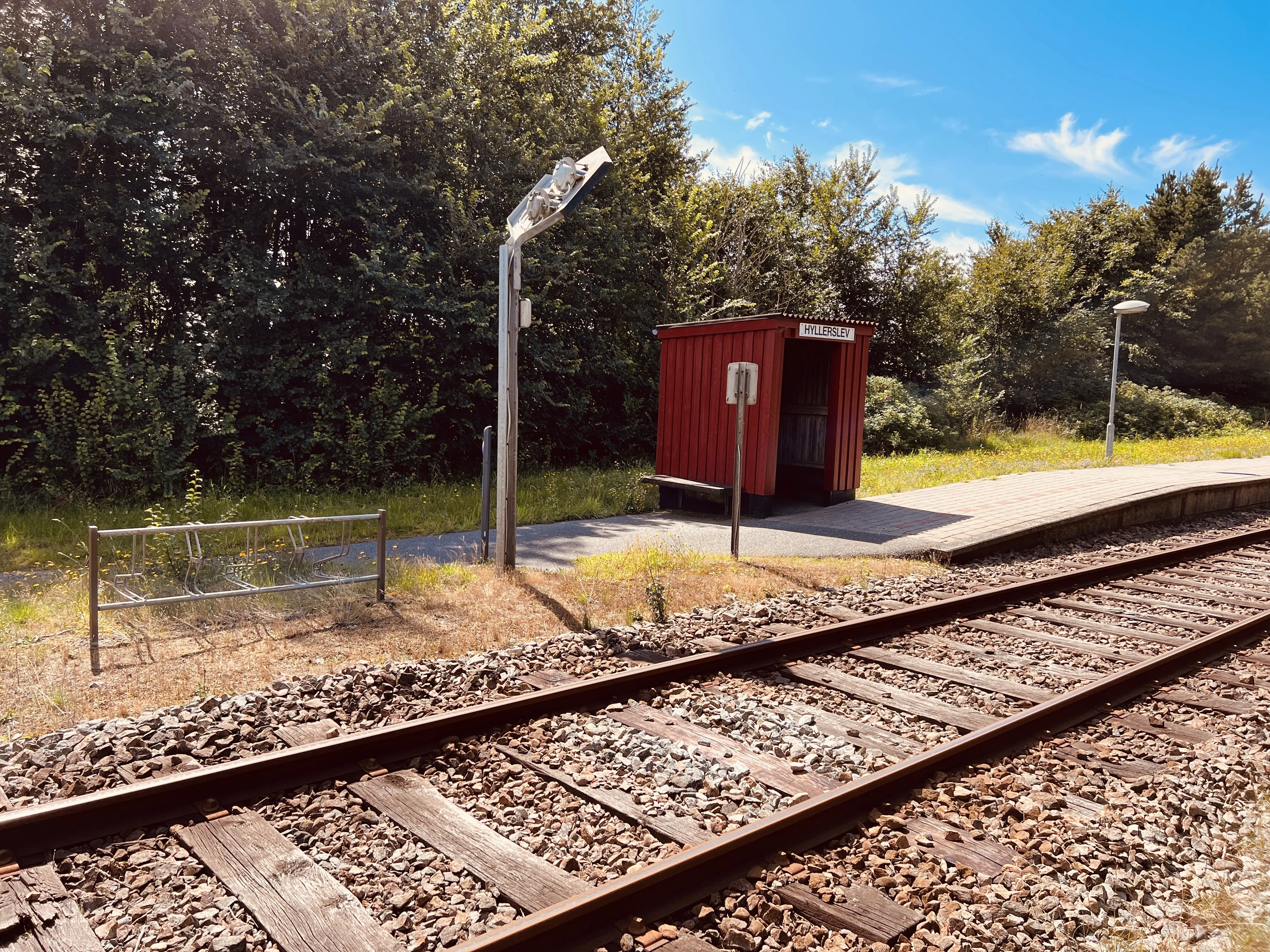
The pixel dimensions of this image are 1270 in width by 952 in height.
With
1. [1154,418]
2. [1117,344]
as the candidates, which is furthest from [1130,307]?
[1154,418]

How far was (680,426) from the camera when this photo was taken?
1328 centimetres

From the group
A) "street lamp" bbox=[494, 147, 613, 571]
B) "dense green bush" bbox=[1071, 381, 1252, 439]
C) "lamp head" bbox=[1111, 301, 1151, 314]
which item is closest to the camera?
"street lamp" bbox=[494, 147, 613, 571]

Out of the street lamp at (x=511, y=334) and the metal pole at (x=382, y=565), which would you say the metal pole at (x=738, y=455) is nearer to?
the street lamp at (x=511, y=334)

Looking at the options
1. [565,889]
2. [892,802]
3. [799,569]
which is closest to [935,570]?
[799,569]

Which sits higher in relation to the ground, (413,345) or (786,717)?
(413,345)

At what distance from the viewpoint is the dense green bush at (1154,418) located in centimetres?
2847

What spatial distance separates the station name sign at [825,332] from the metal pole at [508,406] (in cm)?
495

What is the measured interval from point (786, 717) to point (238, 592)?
3.94 m

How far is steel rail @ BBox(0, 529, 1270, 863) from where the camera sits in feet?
11.0

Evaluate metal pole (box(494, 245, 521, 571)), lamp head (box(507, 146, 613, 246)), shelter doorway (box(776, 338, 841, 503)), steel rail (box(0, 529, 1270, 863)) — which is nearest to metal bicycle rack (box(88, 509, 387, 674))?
metal pole (box(494, 245, 521, 571))

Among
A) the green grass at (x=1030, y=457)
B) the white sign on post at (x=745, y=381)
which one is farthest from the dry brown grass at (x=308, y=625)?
the green grass at (x=1030, y=457)

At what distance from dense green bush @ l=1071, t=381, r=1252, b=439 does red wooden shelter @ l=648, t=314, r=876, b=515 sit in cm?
1765

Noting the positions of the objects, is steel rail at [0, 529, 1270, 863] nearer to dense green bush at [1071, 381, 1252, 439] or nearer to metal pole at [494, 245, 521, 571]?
metal pole at [494, 245, 521, 571]

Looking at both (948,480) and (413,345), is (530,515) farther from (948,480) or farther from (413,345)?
(948,480)
